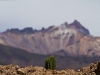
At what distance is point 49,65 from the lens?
64.7 metres

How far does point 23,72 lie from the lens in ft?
179

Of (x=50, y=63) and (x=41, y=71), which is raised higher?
(x=50, y=63)

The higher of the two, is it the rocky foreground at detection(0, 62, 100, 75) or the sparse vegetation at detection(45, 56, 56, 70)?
the sparse vegetation at detection(45, 56, 56, 70)

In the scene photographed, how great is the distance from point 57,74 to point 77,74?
3.36 metres

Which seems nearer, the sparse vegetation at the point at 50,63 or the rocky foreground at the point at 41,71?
the rocky foreground at the point at 41,71

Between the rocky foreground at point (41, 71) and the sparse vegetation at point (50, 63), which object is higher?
the sparse vegetation at point (50, 63)

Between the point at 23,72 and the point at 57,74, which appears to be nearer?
the point at 57,74

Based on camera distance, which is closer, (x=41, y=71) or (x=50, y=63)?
(x=41, y=71)

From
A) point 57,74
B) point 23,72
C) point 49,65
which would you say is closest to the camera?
point 57,74

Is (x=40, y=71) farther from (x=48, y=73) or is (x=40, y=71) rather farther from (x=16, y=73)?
(x=16, y=73)

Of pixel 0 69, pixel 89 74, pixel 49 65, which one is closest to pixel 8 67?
pixel 0 69

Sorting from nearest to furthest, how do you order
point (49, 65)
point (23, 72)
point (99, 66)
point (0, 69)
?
point (99, 66), point (23, 72), point (0, 69), point (49, 65)

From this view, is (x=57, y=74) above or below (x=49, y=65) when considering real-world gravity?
below

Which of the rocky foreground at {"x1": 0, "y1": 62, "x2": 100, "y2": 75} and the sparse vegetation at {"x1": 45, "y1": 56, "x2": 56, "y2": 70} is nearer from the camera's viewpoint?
the rocky foreground at {"x1": 0, "y1": 62, "x2": 100, "y2": 75}
